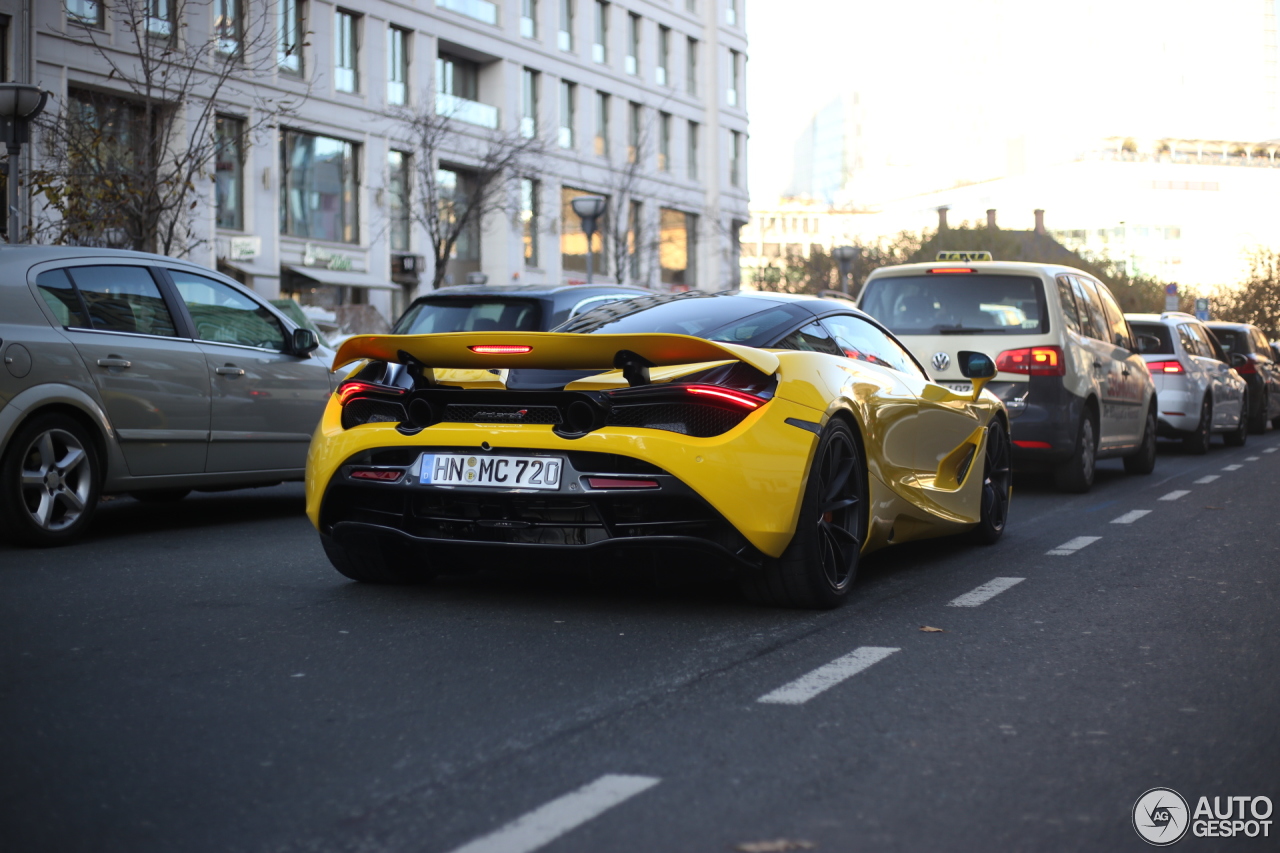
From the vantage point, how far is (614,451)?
5305 mm

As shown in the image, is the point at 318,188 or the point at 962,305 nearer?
the point at 962,305

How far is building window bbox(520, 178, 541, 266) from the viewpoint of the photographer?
46531mm

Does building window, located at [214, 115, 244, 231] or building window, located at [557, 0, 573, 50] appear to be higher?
building window, located at [557, 0, 573, 50]

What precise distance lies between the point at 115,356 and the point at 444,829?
18.9 feet

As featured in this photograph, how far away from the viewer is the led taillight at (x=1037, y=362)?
11.1 m

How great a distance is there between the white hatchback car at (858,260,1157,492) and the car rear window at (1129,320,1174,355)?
519 cm

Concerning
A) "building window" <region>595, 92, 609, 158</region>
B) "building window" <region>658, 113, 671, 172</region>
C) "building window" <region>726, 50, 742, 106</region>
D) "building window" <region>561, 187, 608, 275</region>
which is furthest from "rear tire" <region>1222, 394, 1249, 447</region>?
"building window" <region>726, 50, 742, 106</region>

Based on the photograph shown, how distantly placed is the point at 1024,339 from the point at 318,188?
2976cm

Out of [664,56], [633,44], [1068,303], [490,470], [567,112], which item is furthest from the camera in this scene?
[664,56]

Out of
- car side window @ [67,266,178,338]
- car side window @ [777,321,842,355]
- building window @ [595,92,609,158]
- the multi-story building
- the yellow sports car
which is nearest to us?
the yellow sports car

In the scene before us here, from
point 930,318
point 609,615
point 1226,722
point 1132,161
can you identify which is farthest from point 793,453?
point 1132,161

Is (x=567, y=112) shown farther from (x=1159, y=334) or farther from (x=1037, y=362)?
(x=1037, y=362)

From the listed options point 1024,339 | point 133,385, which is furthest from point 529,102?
point 133,385

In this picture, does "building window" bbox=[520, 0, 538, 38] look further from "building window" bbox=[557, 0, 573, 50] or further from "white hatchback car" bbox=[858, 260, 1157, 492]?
"white hatchback car" bbox=[858, 260, 1157, 492]
